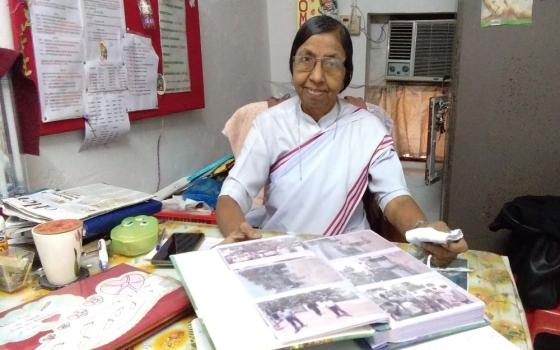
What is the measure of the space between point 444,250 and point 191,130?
4.40ft

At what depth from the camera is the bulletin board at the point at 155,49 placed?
1.07m

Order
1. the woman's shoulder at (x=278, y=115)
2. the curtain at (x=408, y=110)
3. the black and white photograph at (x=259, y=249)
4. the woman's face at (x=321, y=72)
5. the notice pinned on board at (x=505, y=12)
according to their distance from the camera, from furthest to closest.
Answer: the curtain at (x=408, y=110), the notice pinned on board at (x=505, y=12), the woman's shoulder at (x=278, y=115), the woman's face at (x=321, y=72), the black and white photograph at (x=259, y=249)

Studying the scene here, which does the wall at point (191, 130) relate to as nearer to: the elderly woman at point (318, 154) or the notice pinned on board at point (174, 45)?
the notice pinned on board at point (174, 45)

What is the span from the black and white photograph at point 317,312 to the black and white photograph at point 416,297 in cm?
4

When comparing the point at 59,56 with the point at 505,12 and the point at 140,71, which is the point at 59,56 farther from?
the point at 505,12

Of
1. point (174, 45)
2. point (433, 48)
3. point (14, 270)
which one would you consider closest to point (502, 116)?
point (433, 48)

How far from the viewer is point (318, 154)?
4.33 ft

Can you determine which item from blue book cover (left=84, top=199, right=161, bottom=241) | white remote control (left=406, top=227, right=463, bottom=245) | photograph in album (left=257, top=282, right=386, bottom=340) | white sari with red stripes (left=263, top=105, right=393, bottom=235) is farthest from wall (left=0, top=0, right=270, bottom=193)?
white remote control (left=406, top=227, right=463, bottom=245)

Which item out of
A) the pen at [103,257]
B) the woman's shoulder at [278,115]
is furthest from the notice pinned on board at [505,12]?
the pen at [103,257]

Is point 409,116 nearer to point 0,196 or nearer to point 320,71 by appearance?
point 320,71

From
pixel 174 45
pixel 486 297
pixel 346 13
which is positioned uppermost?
pixel 346 13

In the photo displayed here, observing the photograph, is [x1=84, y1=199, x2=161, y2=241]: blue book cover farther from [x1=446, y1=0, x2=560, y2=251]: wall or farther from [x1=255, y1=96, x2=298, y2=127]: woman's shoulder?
[x1=446, y1=0, x2=560, y2=251]: wall

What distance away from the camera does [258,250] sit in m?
0.81

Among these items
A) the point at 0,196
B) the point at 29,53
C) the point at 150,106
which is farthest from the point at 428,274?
the point at 150,106
